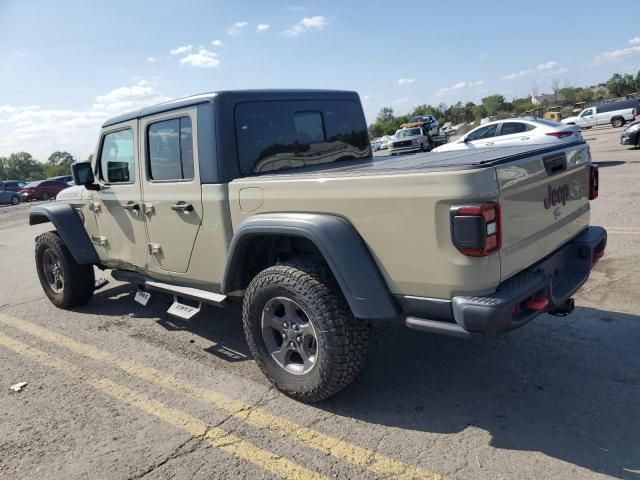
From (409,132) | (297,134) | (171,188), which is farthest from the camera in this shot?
(409,132)

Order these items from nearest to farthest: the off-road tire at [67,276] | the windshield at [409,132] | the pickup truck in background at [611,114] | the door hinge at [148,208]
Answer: the door hinge at [148,208]
the off-road tire at [67,276]
the windshield at [409,132]
the pickup truck in background at [611,114]

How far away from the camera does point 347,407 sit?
3322mm

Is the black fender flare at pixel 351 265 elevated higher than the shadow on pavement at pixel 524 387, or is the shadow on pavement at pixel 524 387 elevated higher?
the black fender flare at pixel 351 265

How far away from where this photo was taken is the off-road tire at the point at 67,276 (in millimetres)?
5594

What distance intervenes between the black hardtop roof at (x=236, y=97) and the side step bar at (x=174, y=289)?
1440 millimetres

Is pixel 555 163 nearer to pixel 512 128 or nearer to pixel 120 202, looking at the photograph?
pixel 120 202

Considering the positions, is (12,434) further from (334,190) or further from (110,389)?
(334,190)

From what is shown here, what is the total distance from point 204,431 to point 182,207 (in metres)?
1.65

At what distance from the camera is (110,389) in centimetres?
387

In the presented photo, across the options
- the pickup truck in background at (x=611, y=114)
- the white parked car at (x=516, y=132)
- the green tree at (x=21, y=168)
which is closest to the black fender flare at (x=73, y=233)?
the white parked car at (x=516, y=132)

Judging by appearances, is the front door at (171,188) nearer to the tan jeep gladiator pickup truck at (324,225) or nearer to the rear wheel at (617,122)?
the tan jeep gladiator pickup truck at (324,225)

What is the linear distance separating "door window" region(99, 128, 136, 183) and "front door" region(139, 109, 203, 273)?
0.26m

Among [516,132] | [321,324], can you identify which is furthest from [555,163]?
[516,132]

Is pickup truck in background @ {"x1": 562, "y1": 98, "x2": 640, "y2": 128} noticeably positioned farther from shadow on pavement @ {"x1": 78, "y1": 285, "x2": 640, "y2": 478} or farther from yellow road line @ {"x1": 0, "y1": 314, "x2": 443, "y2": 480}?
yellow road line @ {"x1": 0, "y1": 314, "x2": 443, "y2": 480}
